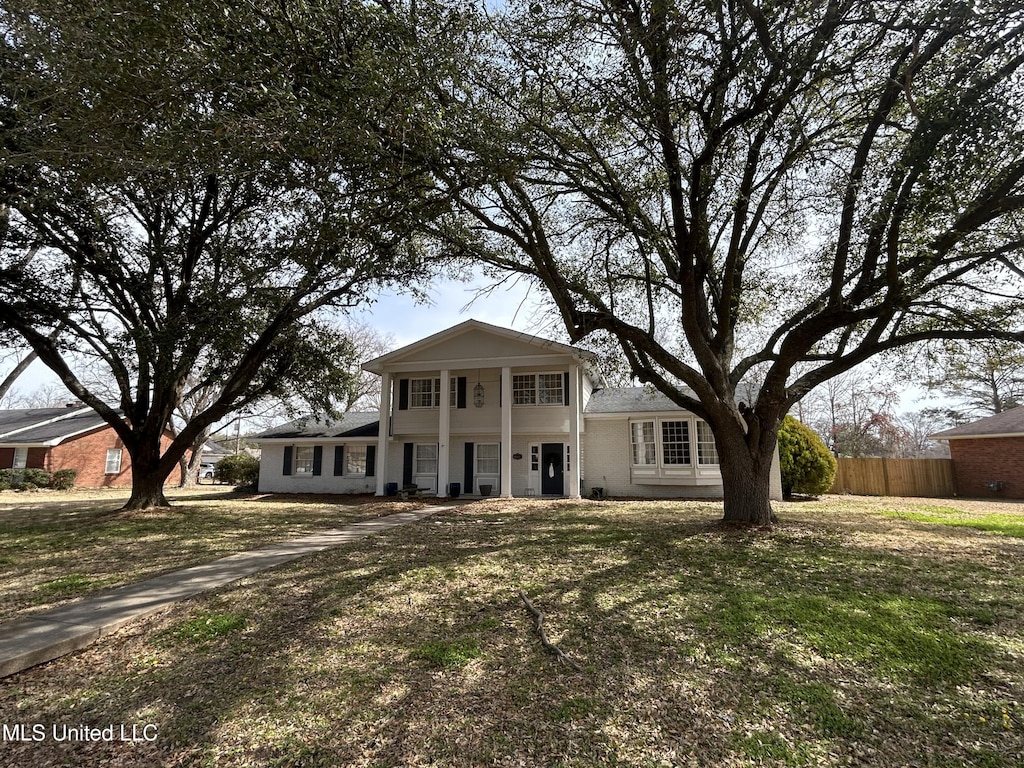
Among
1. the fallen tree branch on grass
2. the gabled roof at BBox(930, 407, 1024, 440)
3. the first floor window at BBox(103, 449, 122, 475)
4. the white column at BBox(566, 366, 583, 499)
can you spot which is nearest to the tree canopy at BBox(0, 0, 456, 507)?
the fallen tree branch on grass

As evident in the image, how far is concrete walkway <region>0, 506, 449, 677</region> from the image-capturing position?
14.3 feet

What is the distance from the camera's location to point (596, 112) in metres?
7.84

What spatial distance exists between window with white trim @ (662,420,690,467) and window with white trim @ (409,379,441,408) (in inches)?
342

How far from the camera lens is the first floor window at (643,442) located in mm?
18594

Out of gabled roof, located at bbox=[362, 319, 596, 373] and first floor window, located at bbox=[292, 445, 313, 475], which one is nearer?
gabled roof, located at bbox=[362, 319, 596, 373]

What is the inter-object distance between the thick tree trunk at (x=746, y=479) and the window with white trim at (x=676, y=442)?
825 centimetres

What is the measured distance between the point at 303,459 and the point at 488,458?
28.5ft

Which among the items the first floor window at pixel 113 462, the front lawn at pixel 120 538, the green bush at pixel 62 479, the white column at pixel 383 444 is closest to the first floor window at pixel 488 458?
the white column at pixel 383 444

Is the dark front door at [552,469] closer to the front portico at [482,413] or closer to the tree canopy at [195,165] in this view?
the front portico at [482,413]

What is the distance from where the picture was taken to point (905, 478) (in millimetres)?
20000

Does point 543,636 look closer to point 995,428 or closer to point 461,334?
point 461,334

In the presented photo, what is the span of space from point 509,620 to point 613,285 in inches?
355

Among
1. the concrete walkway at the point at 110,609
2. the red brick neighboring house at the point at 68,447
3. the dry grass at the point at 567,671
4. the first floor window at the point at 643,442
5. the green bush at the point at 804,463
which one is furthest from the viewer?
the red brick neighboring house at the point at 68,447

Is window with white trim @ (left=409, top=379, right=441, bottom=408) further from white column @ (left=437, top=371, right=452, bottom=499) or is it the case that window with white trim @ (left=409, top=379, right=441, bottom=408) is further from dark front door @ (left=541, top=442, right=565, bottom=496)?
dark front door @ (left=541, top=442, right=565, bottom=496)
